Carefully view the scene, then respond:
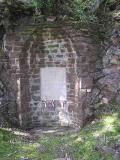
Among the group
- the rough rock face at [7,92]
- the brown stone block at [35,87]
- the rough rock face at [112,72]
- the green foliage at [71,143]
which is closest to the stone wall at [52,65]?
the brown stone block at [35,87]

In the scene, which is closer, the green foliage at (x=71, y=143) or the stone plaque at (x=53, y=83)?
the green foliage at (x=71, y=143)

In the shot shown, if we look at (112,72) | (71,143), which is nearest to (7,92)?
(71,143)

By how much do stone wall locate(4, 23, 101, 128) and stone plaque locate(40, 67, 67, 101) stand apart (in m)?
0.10

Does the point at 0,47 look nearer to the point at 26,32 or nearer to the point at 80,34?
the point at 26,32

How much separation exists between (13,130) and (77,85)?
81.4 inches

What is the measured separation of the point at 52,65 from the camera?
9.86 m

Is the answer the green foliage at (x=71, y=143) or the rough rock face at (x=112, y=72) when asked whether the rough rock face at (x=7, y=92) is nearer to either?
the green foliage at (x=71, y=143)

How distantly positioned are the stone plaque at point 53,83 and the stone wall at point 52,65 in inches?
3.9

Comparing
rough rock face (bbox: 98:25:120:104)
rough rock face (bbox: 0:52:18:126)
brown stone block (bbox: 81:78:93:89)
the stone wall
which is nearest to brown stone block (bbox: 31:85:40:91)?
the stone wall

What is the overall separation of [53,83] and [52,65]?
51 cm

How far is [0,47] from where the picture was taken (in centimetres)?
956

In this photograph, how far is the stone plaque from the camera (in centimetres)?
984

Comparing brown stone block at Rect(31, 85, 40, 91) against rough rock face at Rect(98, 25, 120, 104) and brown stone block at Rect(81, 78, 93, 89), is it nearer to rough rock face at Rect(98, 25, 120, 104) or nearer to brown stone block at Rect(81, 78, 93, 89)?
brown stone block at Rect(81, 78, 93, 89)

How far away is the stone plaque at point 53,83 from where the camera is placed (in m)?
9.84
